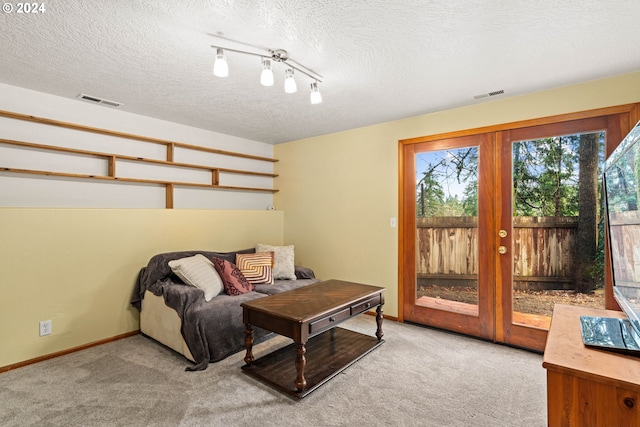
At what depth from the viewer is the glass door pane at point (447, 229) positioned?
3201mm

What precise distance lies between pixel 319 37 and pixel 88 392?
2868 mm

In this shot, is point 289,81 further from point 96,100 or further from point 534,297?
point 534,297

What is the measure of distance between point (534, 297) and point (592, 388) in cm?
205

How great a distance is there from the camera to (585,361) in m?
1.17

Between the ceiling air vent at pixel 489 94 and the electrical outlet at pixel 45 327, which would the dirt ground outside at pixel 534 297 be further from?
the electrical outlet at pixel 45 327

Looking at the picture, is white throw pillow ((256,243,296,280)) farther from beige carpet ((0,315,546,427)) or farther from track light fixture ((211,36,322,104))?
track light fixture ((211,36,322,104))

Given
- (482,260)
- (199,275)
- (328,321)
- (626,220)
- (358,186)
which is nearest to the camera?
(626,220)

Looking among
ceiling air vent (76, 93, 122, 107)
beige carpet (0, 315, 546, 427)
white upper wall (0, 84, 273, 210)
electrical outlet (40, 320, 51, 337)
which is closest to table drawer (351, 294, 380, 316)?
beige carpet (0, 315, 546, 427)

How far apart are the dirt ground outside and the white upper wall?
2.99m

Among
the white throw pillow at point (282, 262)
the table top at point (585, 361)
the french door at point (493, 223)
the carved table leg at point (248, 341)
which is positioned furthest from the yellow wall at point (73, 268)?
the table top at point (585, 361)

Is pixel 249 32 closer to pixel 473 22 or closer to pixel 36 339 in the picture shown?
pixel 473 22

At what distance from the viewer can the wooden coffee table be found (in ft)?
7.03
